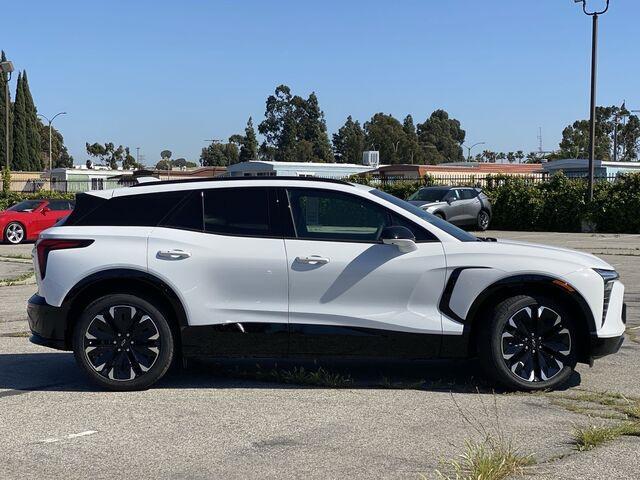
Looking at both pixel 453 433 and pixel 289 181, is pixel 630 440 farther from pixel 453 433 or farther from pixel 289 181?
pixel 289 181

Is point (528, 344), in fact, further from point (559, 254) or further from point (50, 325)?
point (50, 325)

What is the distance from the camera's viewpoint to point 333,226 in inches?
254

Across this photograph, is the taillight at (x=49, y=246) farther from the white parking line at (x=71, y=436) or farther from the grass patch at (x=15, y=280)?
the grass patch at (x=15, y=280)

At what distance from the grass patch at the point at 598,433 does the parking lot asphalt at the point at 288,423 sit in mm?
66

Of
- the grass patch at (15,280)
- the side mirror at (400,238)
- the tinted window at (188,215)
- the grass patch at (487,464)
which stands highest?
the tinted window at (188,215)

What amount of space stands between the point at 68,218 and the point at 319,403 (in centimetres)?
255

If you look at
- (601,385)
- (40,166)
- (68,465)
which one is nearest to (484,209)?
(601,385)

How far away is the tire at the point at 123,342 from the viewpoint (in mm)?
6250

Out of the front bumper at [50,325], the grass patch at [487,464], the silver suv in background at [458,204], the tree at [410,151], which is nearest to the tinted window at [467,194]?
the silver suv in background at [458,204]

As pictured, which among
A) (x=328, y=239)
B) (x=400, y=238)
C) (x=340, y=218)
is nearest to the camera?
(x=400, y=238)

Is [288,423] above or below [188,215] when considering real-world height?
below

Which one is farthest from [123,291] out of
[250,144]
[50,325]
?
[250,144]

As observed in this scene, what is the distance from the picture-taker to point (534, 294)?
6.21m

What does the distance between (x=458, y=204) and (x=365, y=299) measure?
22.9 m
